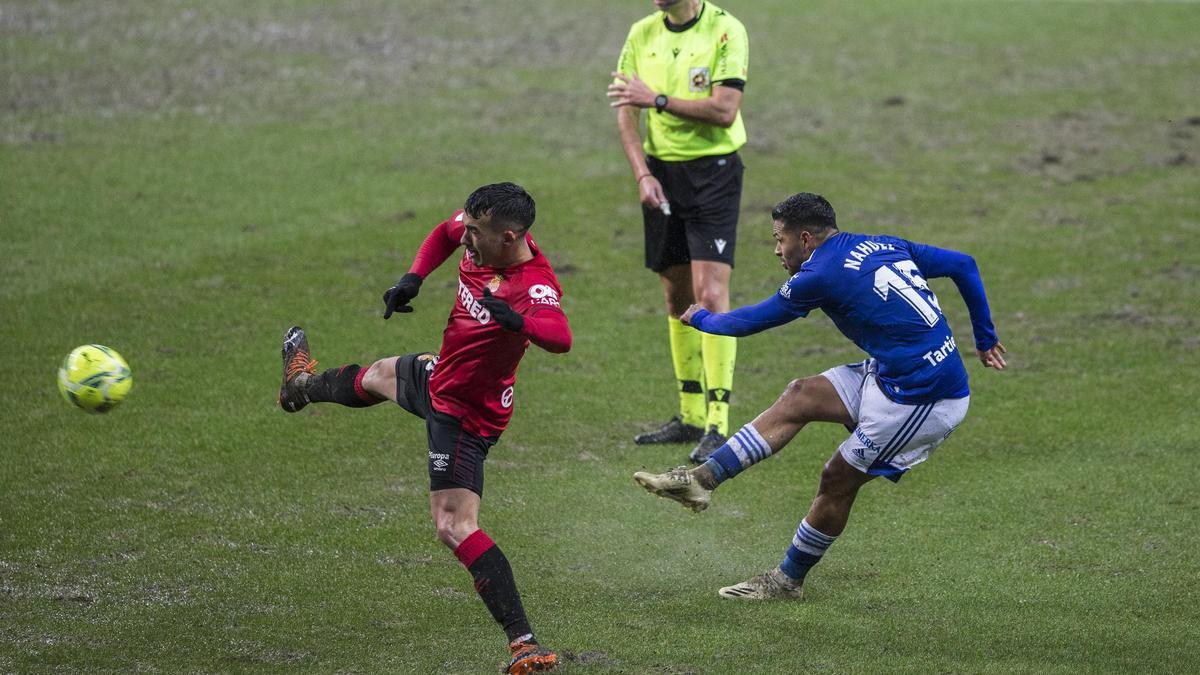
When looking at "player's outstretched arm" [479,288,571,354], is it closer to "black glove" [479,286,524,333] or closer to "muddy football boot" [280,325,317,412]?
"black glove" [479,286,524,333]

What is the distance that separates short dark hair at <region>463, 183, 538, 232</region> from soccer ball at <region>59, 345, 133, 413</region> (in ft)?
8.59

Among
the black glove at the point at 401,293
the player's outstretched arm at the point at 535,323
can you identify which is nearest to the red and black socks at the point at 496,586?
the player's outstretched arm at the point at 535,323

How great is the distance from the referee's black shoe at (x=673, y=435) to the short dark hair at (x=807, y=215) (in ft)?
10.8

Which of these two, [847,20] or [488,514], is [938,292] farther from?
[847,20]

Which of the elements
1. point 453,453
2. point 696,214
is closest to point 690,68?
point 696,214

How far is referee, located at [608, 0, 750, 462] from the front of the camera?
9797 mm

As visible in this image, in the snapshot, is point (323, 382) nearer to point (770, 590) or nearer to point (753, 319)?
point (753, 319)

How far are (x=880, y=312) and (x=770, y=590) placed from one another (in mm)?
1659

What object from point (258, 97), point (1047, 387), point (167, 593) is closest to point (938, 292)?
point (1047, 387)

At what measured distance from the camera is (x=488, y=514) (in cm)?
873

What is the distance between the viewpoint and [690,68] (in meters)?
10.0

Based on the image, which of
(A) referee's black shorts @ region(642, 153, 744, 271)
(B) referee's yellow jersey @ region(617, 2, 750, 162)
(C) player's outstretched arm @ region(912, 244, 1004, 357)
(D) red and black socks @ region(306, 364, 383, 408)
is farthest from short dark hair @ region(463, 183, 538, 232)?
(B) referee's yellow jersey @ region(617, 2, 750, 162)

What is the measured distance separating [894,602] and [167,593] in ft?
12.7

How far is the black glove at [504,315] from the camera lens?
6203 millimetres
